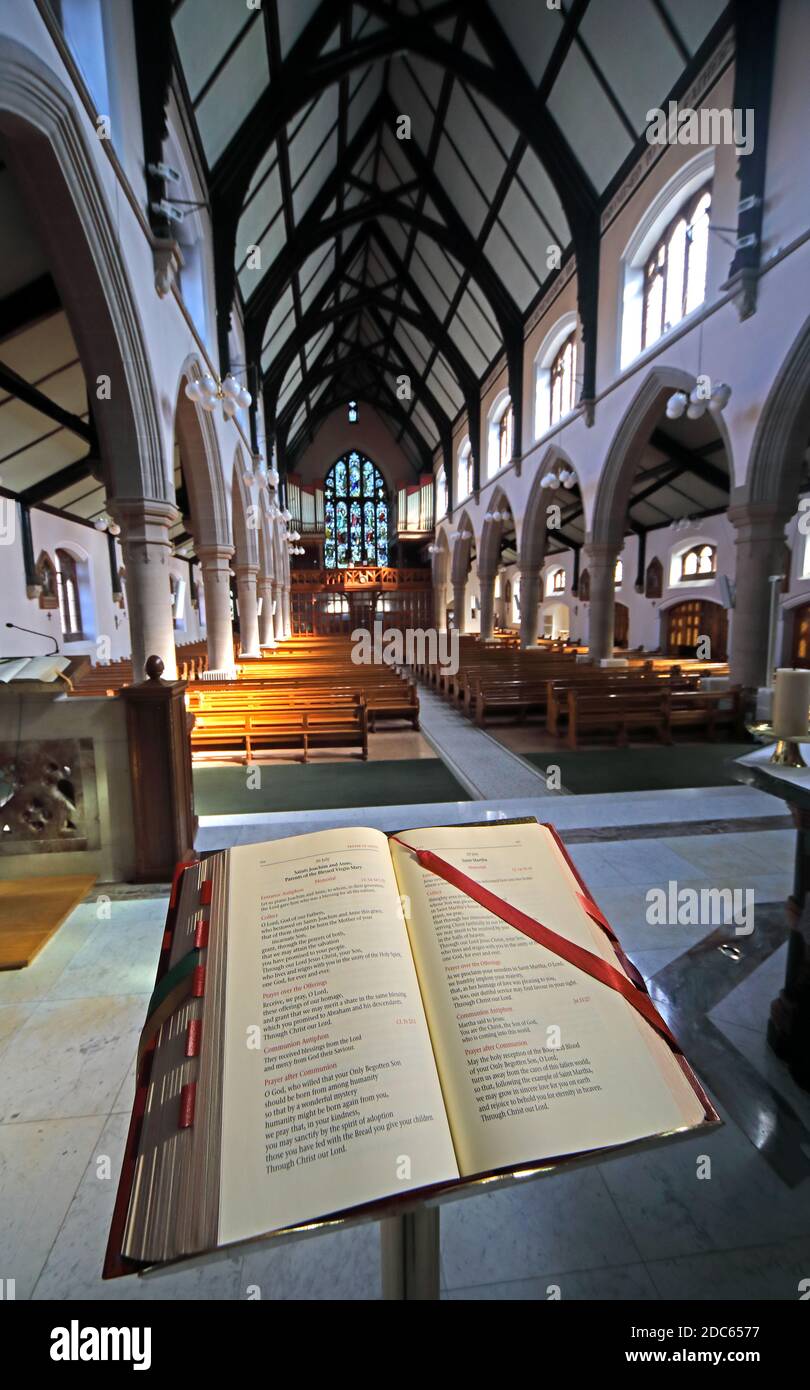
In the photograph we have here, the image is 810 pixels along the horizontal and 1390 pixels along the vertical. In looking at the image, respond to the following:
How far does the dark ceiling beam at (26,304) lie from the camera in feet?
21.1

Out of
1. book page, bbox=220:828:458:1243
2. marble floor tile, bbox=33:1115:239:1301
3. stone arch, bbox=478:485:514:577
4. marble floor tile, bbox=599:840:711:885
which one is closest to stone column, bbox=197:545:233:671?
marble floor tile, bbox=599:840:711:885

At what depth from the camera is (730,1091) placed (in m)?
1.76

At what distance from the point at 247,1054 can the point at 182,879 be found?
41cm

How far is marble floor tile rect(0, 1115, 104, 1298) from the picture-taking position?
1.34m

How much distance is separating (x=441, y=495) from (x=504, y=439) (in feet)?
25.8

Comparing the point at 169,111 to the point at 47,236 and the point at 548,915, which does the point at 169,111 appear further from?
the point at 548,915

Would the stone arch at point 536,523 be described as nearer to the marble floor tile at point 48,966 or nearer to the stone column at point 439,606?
the stone column at point 439,606

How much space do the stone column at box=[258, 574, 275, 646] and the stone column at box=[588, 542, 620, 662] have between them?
9385 millimetres

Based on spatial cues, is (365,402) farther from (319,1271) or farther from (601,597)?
(319,1271)

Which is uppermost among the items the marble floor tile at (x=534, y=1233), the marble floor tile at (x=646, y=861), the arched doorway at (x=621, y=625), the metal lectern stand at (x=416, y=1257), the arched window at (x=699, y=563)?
the arched window at (x=699, y=563)

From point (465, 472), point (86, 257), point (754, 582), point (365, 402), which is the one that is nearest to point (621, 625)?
point (465, 472)

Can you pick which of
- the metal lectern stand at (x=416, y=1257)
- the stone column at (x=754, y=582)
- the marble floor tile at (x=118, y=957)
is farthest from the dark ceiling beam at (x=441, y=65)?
the metal lectern stand at (x=416, y=1257)

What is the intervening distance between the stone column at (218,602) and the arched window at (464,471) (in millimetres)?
13913

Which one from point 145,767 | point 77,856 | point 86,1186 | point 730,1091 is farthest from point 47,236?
point 730,1091
